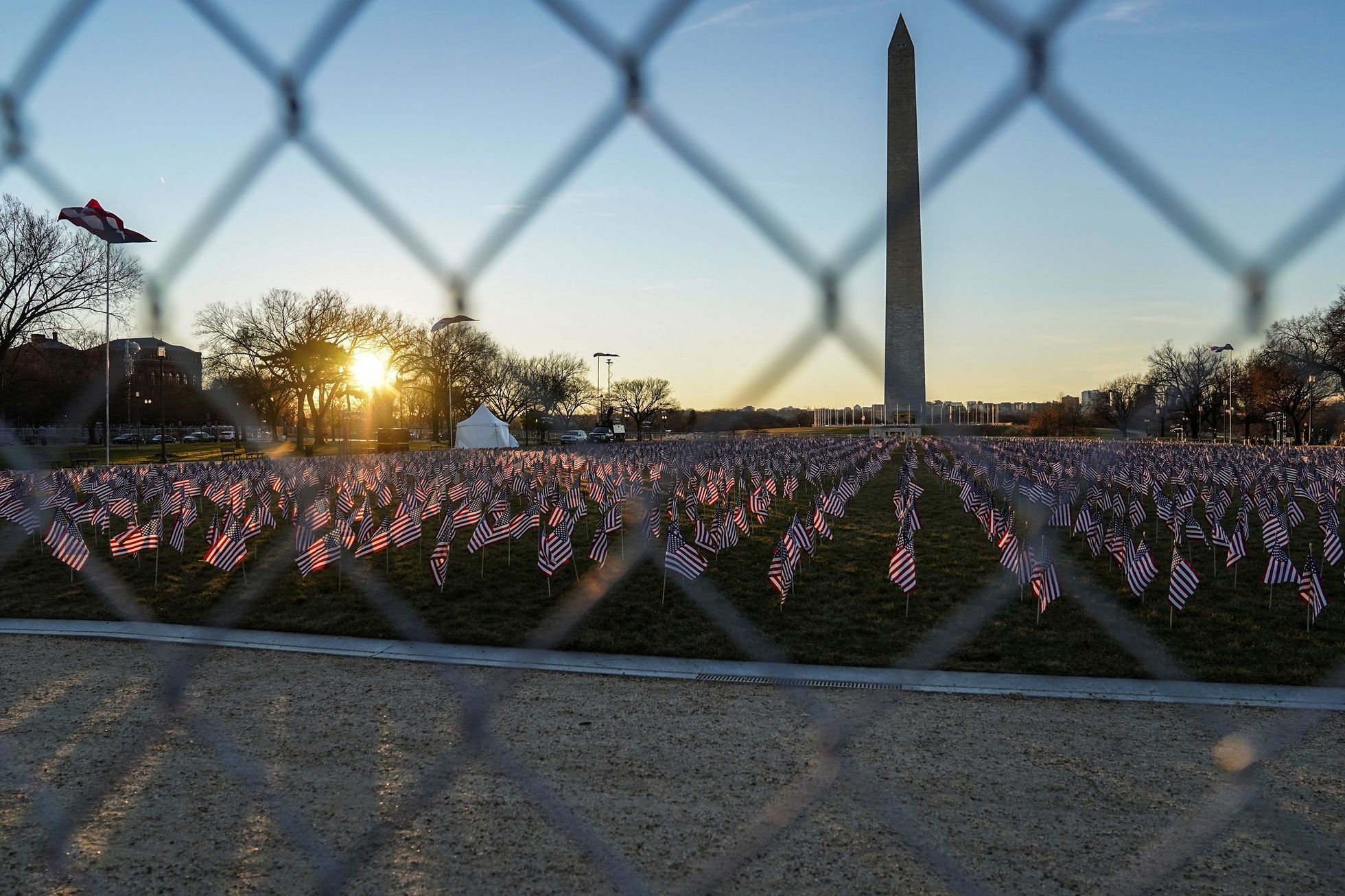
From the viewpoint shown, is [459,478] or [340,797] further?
[459,478]

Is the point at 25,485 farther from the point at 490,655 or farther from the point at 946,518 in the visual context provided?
the point at 946,518

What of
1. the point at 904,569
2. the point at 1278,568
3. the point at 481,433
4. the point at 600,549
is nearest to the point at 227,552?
the point at 600,549

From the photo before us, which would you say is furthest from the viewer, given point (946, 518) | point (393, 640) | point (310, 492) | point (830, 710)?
point (310, 492)

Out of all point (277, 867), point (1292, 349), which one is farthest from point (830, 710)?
point (1292, 349)

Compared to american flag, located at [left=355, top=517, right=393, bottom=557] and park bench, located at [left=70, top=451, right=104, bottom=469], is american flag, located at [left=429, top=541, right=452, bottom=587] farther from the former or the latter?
park bench, located at [left=70, top=451, right=104, bottom=469]

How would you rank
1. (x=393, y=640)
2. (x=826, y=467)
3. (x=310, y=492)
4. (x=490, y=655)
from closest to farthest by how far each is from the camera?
(x=490, y=655)
(x=393, y=640)
(x=310, y=492)
(x=826, y=467)

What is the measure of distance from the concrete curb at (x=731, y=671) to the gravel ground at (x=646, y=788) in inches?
13.3

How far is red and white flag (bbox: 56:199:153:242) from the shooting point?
345 centimetres

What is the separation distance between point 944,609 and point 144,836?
34.7ft

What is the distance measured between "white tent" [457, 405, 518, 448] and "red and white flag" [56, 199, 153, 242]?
199 ft

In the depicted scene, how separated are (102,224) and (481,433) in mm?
61554

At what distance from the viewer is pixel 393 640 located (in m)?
11.9

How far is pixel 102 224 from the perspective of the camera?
3.53 meters

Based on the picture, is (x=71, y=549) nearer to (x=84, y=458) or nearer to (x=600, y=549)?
(x=600, y=549)
